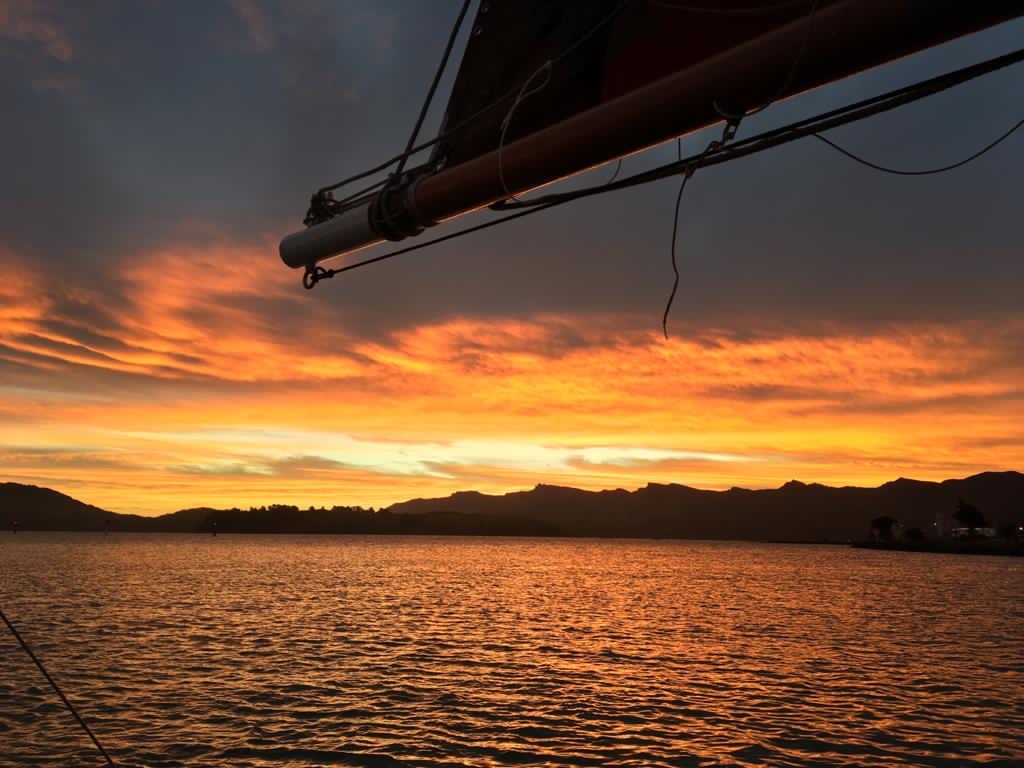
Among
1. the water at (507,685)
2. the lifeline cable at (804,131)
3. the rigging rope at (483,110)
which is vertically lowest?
the water at (507,685)

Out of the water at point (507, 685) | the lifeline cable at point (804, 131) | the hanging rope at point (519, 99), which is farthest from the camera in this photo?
the water at point (507, 685)

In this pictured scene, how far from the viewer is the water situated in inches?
827

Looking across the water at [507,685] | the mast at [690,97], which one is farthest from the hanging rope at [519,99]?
the water at [507,685]

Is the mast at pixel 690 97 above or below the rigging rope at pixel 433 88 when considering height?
below

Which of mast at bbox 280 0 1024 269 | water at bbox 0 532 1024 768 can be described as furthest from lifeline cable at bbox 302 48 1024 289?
water at bbox 0 532 1024 768

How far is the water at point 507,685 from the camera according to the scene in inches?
827

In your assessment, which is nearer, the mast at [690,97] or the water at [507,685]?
the mast at [690,97]

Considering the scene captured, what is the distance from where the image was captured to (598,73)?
5.84 m

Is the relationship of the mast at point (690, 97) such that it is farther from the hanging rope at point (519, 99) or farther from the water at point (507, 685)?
the water at point (507, 685)

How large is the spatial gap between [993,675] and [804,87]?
128 feet

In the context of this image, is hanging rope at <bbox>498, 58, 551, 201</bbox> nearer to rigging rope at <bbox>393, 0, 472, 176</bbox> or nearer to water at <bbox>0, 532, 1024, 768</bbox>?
rigging rope at <bbox>393, 0, 472, 176</bbox>

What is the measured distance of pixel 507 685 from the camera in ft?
98.6

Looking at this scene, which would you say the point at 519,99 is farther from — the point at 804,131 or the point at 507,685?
the point at 507,685

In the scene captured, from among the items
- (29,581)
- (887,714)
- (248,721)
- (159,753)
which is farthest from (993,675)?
(29,581)
